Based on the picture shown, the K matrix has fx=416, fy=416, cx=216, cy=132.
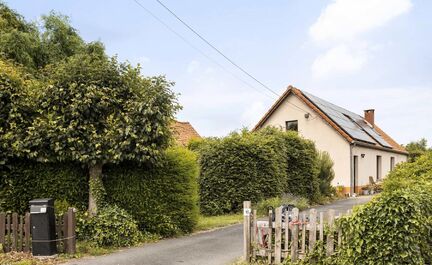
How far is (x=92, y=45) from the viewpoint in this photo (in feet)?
70.4

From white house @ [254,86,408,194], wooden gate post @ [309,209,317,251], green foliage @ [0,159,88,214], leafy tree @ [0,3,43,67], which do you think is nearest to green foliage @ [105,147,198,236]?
green foliage @ [0,159,88,214]

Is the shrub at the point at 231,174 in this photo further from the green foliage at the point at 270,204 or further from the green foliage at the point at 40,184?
the green foliage at the point at 40,184

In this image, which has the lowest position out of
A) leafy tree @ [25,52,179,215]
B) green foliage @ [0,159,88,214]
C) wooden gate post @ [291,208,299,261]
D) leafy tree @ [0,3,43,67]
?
wooden gate post @ [291,208,299,261]

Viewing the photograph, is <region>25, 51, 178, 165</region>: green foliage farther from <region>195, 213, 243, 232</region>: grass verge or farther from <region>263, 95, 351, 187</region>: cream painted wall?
<region>263, 95, 351, 187</region>: cream painted wall

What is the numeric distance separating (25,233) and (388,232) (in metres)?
6.95

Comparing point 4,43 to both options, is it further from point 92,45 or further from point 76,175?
point 76,175

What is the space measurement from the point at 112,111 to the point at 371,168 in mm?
23150

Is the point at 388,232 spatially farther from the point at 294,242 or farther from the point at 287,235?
the point at 287,235

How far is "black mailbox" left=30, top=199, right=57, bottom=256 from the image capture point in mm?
8195

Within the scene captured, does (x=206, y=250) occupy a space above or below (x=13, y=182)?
below

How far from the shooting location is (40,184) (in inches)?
398

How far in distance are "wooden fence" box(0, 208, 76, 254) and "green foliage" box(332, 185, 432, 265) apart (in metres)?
5.30

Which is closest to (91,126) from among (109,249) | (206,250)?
(109,249)

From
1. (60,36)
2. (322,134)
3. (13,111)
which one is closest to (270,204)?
(13,111)
